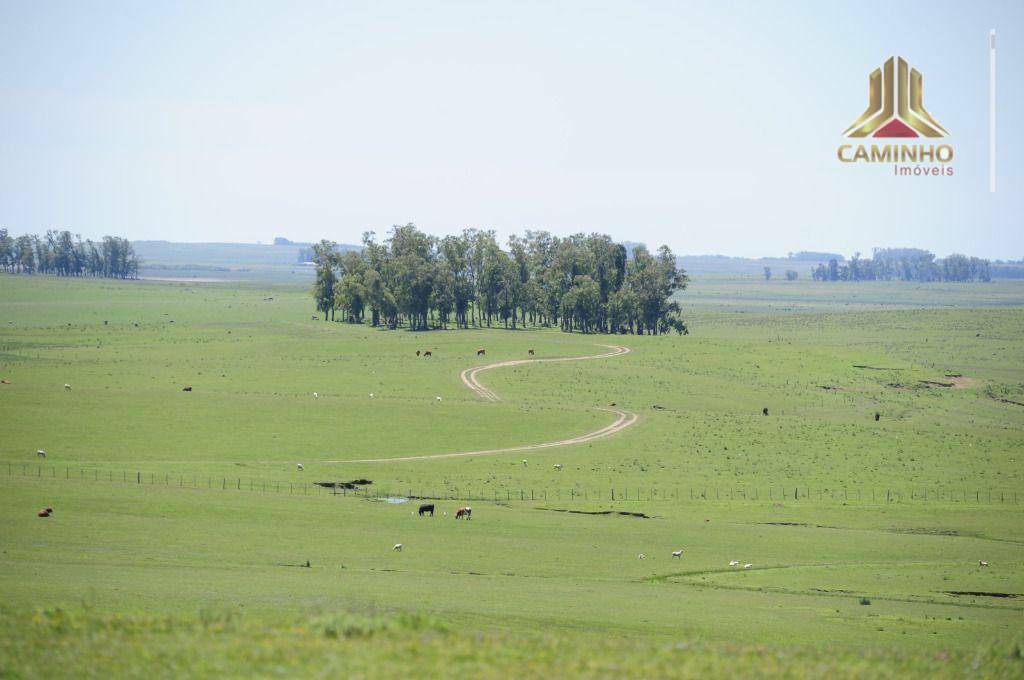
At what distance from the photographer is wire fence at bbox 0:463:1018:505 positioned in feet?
185

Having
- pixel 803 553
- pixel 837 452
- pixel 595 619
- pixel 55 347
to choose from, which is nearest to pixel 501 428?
pixel 837 452

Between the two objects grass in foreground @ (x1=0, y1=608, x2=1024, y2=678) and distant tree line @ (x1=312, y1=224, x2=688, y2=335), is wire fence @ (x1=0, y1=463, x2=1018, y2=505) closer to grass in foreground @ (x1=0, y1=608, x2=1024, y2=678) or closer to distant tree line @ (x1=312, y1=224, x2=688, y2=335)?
grass in foreground @ (x1=0, y1=608, x2=1024, y2=678)

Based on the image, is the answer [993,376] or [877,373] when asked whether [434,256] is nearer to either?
[877,373]

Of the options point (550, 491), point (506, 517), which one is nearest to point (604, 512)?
point (550, 491)

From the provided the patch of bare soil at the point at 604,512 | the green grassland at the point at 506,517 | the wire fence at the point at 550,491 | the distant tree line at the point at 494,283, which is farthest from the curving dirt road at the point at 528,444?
the distant tree line at the point at 494,283

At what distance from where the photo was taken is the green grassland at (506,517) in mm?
26016

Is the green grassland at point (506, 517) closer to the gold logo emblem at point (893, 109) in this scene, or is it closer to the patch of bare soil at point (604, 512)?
the patch of bare soil at point (604, 512)

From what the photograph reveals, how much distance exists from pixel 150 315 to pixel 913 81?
145m

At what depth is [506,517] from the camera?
5194 centimetres

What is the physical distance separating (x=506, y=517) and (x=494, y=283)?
4422 inches

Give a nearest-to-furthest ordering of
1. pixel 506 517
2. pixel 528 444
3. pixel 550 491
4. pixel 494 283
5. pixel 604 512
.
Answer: pixel 506 517, pixel 604 512, pixel 550 491, pixel 528 444, pixel 494 283

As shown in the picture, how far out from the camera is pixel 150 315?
183500mm

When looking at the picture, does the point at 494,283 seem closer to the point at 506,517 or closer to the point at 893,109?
the point at 893,109

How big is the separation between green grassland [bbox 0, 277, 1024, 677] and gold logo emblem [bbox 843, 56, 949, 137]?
2772 cm
